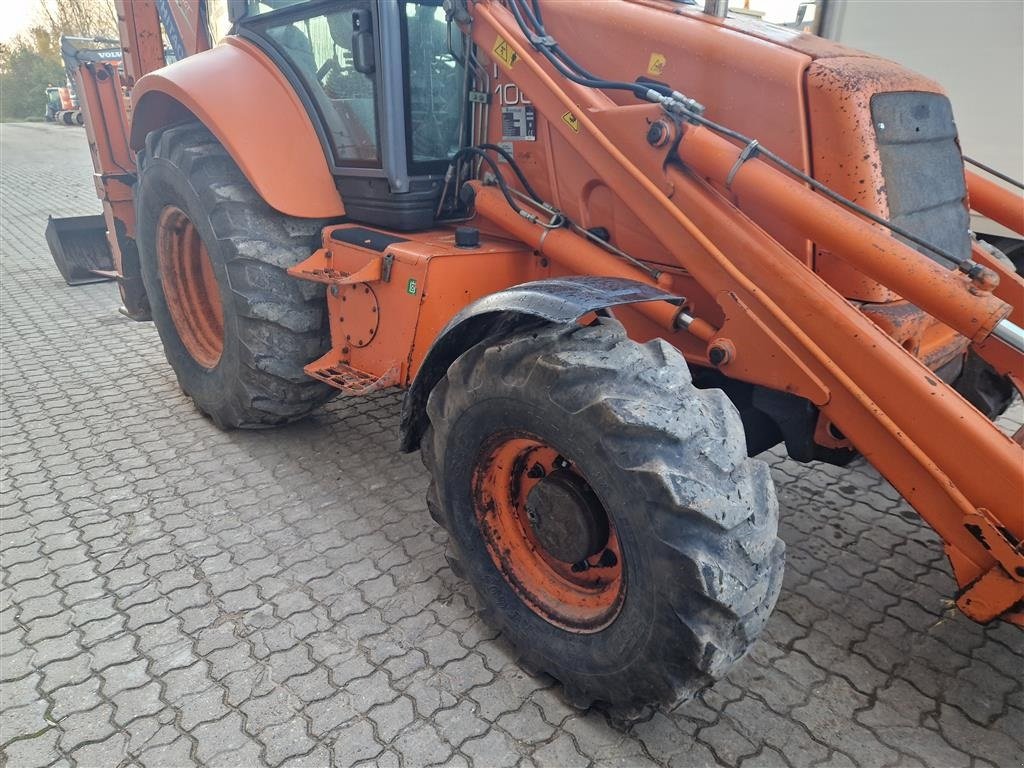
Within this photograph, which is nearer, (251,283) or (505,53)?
(505,53)

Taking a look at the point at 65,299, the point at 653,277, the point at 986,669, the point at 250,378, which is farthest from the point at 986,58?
the point at 65,299

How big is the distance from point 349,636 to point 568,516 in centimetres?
92

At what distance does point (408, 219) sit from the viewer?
116 inches

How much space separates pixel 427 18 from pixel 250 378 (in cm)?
173

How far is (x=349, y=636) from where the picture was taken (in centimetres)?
240

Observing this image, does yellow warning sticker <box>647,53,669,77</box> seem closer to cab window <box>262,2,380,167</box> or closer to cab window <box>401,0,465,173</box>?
cab window <box>401,0,465,173</box>

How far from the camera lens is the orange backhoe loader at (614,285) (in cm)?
178

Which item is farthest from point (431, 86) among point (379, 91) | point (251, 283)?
point (251, 283)

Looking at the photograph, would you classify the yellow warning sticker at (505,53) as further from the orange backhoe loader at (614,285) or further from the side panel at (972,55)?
the side panel at (972,55)

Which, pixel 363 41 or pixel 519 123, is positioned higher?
pixel 363 41

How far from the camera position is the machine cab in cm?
274

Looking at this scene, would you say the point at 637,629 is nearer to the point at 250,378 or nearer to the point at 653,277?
the point at 653,277

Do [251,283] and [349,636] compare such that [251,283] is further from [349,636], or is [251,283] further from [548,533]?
[548,533]

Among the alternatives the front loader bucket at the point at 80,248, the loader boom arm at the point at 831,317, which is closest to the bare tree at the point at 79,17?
the front loader bucket at the point at 80,248
